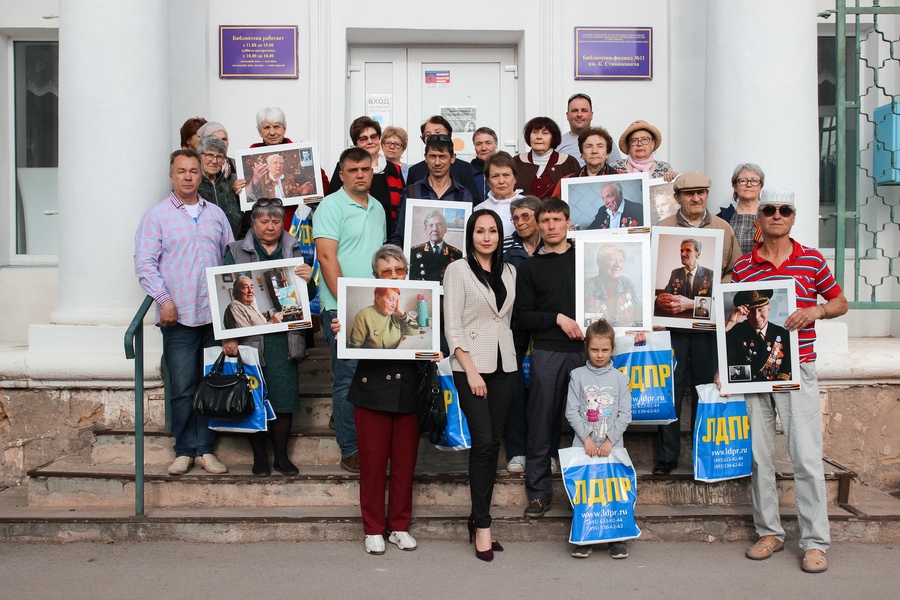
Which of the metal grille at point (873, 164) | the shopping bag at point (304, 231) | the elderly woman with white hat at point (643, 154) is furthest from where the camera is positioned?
the metal grille at point (873, 164)

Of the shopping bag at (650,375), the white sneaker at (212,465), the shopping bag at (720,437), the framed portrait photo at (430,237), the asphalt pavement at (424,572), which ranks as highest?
the framed portrait photo at (430,237)

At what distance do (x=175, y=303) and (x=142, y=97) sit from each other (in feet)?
6.43

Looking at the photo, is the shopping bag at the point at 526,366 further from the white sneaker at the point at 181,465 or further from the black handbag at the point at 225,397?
the white sneaker at the point at 181,465

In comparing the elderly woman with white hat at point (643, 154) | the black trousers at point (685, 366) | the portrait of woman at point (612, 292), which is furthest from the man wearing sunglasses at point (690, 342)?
the elderly woman with white hat at point (643, 154)

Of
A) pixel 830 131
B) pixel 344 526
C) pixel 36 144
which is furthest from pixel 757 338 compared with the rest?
pixel 36 144

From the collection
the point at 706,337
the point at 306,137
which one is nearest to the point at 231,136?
the point at 306,137

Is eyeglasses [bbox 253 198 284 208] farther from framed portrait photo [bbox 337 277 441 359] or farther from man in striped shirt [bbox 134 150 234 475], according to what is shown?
framed portrait photo [bbox 337 277 441 359]

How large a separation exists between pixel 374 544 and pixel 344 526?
0.31 meters

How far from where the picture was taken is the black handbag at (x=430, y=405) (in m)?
5.13

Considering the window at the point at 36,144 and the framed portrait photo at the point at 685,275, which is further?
the window at the point at 36,144

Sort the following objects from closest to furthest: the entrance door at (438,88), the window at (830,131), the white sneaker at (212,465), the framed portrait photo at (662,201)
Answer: the white sneaker at (212,465)
the framed portrait photo at (662,201)
the window at (830,131)
the entrance door at (438,88)

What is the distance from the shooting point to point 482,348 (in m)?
5.10

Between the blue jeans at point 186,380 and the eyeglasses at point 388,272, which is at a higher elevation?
the eyeglasses at point 388,272

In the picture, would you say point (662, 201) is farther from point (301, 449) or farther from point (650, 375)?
point (301, 449)
